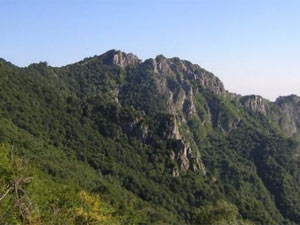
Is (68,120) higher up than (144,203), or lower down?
higher up

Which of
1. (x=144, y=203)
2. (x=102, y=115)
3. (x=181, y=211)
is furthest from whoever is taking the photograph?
(x=102, y=115)

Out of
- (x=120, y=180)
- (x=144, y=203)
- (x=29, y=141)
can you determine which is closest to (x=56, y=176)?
(x=29, y=141)

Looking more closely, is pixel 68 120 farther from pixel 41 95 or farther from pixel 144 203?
pixel 144 203

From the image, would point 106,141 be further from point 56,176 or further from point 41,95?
point 56,176

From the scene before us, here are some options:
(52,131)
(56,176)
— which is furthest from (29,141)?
(52,131)

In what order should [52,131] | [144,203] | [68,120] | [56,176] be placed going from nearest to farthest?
[56,176], [144,203], [52,131], [68,120]

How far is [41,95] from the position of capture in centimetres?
18262

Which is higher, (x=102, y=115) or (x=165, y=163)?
(x=102, y=115)

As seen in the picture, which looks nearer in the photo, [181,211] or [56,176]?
[56,176]

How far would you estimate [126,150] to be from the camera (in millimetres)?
177750

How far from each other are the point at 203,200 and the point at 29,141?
70.6m

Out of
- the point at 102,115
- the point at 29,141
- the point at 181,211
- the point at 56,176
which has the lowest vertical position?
the point at 181,211

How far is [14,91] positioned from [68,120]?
77.7 ft

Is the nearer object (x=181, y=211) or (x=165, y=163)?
(x=181, y=211)
